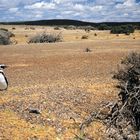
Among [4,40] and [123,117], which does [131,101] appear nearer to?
[123,117]

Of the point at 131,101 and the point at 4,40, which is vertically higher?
the point at 131,101

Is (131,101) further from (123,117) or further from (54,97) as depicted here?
(54,97)

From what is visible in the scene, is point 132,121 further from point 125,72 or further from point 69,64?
point 69,64

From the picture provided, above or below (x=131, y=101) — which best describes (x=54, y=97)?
below

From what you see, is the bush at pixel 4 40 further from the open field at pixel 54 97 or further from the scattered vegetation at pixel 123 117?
the scattered vegetation at pixel 123 117

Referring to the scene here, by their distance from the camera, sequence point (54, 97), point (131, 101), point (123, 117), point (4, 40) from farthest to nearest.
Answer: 1. point (4, 40)
2. point (54, 97)
3. point (131, 101)
4. point (123, 117)

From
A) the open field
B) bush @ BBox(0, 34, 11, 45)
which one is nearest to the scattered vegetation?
the open field

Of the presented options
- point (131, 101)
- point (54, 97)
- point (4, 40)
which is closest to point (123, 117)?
point (131, 101)

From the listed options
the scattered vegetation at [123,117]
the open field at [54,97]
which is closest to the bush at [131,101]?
the scattered vegetation at [123,117]

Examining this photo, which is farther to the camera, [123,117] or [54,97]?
[54,97]

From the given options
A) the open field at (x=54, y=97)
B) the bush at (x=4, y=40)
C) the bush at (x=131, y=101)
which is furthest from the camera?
the bush at (x=4, y=40)

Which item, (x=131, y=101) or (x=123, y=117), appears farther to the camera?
(x=131, y=101)

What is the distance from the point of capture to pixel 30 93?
12430mm

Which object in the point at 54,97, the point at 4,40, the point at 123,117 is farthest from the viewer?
the point at 4,40
